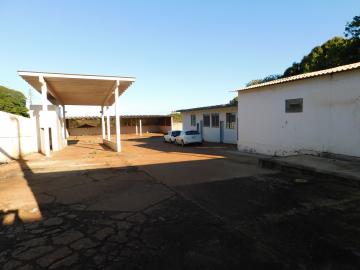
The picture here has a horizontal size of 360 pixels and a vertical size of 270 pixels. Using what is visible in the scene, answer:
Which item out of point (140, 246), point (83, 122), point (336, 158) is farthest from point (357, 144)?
point (83, 122)

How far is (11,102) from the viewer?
132ft

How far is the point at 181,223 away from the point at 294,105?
982 cm

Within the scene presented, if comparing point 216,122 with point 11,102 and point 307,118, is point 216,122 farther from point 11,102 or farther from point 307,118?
point 11,102

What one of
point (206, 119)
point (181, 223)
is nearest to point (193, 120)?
point (206, 119)

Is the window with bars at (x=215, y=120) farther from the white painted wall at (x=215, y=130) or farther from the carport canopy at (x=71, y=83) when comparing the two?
the carport canopy at (x=71, y=83)

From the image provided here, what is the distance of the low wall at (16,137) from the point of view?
1303 cm

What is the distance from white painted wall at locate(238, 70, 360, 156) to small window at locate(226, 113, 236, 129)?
5.28 metres

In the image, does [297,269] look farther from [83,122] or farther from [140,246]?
[83,122]

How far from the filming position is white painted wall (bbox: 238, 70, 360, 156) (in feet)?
31.6

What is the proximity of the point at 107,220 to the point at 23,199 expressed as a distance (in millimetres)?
3074

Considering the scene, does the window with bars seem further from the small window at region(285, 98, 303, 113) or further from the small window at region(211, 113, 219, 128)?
the small window at region(285, 98, 303, 113)

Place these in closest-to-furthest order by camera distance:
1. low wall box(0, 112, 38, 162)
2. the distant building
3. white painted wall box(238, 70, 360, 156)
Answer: white painted wall box(238, 70, 360, 156) → low wall box(0, 112, 38, 162) → the distant building

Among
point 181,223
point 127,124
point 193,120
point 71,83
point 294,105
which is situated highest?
point 71,83

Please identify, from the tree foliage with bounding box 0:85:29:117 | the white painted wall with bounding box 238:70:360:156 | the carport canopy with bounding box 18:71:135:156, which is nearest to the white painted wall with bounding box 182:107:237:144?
the white painted wall with bounding box 238:70:360:156
